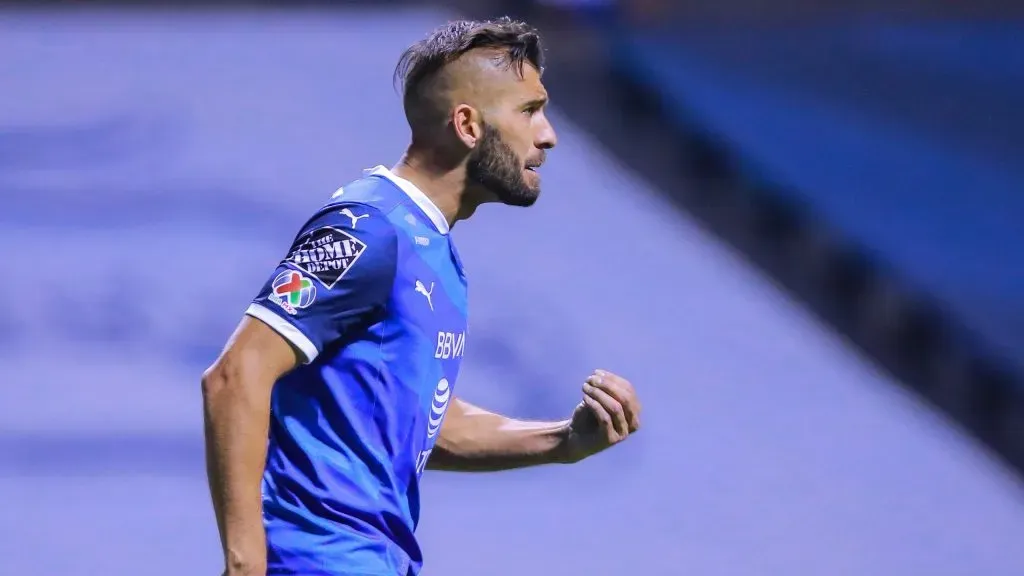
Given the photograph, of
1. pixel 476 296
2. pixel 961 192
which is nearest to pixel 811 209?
pixel 961 192

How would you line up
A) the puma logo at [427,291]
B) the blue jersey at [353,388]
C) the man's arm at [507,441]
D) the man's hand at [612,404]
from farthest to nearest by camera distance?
the man's arm at [507,441]
the man's hand at [612,404]
the puma logo at [427,291]
the blue jersey at [353,388]

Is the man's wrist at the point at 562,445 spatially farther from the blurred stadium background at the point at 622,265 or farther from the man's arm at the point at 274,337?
the blurred stadium background at the point at 622,265

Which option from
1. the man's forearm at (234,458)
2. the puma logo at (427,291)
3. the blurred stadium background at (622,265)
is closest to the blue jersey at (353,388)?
the puma logo at (427,291)

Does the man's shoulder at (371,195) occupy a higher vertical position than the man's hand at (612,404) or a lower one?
higher

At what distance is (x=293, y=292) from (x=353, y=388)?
0.18m

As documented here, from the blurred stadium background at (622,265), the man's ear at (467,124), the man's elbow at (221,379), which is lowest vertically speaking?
the blurred stadium background at (622,265)

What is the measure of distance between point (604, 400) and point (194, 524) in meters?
2.15

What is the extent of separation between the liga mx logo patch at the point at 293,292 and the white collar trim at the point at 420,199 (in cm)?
29

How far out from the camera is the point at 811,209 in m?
4.29

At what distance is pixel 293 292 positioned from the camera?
1.67 meters

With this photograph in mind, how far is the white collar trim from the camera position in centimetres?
192

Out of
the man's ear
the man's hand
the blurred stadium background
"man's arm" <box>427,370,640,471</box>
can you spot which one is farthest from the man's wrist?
the blurred stadium background

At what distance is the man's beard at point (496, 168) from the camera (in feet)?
6.50

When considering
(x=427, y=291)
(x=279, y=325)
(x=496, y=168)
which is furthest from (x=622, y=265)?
(x=279, y=325)
